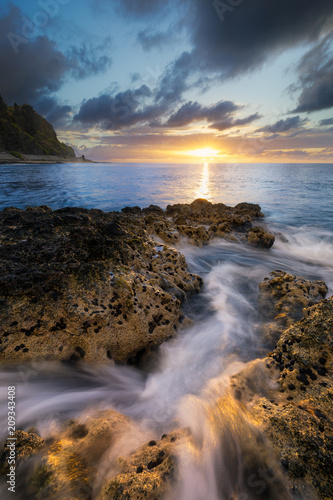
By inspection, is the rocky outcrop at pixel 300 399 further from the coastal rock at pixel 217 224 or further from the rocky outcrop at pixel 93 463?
the coastal rock at pixel 217 224

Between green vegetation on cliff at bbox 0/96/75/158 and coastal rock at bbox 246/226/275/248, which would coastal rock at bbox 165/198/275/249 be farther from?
green vegetation on cliff at bbox 0/96/75/158

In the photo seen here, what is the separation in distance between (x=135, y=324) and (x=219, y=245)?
6821 mm

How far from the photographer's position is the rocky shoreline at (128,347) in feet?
5.99

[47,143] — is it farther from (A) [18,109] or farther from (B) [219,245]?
(B) [219,245]

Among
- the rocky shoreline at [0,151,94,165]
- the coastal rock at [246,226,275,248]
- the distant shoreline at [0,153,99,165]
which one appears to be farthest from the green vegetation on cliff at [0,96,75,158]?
the coastal rock at [246,226,275,248]

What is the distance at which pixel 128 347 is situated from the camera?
3438 millimetres

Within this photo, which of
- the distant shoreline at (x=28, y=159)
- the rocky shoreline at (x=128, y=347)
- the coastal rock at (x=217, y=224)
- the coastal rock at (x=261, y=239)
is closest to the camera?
the rocky shoreline at (x=128, y=347)

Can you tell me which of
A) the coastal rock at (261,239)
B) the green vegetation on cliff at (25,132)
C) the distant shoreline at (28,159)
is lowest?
the coastal rock at (261,239)

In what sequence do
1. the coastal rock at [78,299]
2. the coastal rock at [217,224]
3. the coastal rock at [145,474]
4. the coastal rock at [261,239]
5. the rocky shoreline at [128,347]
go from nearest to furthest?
the coastal rock at [145,474]
the rocky shoreline at [128,347]
the coastal rock at [78,299]
the coastal rock at [217,224]
the coastal rock at [261,239]

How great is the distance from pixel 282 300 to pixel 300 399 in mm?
2573

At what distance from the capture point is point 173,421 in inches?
101

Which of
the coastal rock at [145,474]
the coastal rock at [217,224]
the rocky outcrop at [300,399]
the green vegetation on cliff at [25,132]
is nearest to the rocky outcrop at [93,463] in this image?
the coastal rock at [145,474]

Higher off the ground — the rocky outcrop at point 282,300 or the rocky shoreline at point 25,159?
the rocky shoreline at point 25,159

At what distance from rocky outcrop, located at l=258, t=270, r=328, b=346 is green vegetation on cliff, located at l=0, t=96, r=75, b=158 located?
12117 centimetres
